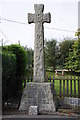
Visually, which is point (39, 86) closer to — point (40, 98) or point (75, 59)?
point (40, 98)

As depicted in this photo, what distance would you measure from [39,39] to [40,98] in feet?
6.22

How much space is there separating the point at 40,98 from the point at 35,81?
63 centimetres

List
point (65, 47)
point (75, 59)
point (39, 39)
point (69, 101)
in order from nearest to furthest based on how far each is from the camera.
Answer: point (39, 39) < point (69, 101) < point (75, 59) < point (65, 47)

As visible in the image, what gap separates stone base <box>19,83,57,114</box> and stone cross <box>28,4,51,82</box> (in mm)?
335

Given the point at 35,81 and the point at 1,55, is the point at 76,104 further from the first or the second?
the point at 1,55

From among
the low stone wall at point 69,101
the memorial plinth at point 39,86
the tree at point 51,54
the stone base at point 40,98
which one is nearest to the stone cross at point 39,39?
the memorial plinth at point 39,86

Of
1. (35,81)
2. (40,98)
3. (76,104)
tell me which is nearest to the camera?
(40,98)

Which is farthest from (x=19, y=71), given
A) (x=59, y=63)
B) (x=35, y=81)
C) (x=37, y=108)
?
(x=59, y=63)

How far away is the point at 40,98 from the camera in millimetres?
5660

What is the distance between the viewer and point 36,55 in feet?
19.9

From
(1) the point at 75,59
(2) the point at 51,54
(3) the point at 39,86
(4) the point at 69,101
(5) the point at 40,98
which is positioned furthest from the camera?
(2) the point at 51,54

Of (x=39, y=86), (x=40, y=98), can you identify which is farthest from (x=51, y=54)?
(x=40, y=98)

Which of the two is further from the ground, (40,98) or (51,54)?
(51,54)

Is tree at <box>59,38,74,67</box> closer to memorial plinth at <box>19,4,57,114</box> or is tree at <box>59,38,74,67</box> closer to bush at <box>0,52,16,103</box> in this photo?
bush at <box>0,52,16,103</box>
